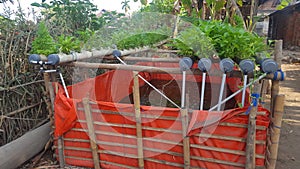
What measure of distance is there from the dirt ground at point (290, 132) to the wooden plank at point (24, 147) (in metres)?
2.79

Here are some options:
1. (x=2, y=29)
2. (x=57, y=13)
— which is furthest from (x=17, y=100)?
(x=57, y=13)

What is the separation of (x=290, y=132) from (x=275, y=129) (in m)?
2.15

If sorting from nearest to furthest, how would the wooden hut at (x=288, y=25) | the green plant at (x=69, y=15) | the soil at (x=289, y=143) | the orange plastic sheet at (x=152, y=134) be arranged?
the orange plastic sheet at (x=152, y=134), the soil at (x=289, y=143), the green plant at (x=69, y=15), the wooden hut at (x=288, y=25)

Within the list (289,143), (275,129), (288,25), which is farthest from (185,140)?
(288,25)

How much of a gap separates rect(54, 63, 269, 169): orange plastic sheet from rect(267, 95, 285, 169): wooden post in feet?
0.19

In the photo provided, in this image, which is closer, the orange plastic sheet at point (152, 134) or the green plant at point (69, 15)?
the orange plastic sheet at point (152, 134)

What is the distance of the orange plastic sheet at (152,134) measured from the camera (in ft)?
6.36

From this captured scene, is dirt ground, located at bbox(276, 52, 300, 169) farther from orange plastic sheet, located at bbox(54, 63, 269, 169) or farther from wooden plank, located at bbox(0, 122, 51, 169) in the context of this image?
wooden plank, located at bbox(0, 122, 51, 169)

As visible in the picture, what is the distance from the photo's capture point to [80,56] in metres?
2.65

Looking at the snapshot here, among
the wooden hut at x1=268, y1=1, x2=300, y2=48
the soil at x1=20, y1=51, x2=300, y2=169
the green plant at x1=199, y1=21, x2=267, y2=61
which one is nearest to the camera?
the green plant at x1=199, y1=21, x2=267, y2=61

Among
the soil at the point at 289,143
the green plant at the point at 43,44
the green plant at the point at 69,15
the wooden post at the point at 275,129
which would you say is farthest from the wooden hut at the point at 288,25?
the green plant at the point at 43,44

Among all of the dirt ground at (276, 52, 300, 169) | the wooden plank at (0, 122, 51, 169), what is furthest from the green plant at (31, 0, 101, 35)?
the dirt ground at (276, 52, 300, 169)

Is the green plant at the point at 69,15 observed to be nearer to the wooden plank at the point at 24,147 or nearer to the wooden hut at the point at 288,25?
the wooden plank at the point at 24,147

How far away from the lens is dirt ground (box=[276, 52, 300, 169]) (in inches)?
113
